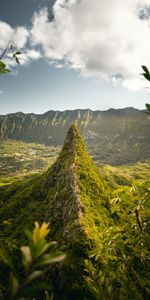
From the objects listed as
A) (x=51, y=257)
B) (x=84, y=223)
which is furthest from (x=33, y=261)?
(x=84, y=223)

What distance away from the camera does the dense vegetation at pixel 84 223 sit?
475cm

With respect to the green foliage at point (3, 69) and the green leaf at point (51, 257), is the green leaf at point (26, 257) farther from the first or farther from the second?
the green foliage at point (3, 69)

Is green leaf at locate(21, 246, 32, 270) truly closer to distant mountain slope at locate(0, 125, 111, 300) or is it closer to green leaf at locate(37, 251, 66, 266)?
green leaf at locate(37, 251, 66, 266)

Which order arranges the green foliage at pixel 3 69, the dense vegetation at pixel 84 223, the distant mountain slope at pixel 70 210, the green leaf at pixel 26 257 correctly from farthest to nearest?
the distant mountain slope at pixel 70 210, the dense vegetation at pixel 84 223, the green foliage at pixel 3 69, the green leaf at pixel 26 257

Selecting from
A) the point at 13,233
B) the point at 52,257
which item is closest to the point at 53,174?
the point at 13,233

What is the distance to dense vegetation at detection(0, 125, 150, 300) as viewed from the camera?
475 centimetres

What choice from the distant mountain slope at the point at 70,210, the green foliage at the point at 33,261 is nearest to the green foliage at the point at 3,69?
the green foliage at the point at 33,261

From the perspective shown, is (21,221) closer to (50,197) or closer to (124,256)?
(50,197)

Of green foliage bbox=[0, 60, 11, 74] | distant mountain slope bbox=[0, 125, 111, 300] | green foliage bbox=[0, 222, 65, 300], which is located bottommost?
distant mountain slope bbox=[0, 125, 111, 300]

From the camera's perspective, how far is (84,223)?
1221 cm

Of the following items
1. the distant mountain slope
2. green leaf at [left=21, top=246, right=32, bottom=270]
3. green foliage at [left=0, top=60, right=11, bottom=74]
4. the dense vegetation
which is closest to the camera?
green leaf at [left=21, top=246, right=32, bottom=270]

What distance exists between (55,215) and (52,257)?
1361 cm

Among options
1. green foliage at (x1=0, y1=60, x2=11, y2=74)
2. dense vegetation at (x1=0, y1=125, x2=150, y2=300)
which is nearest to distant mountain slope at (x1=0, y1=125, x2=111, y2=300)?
dense vegetation at (x1=0, y1=125, x2=150, y2=300)

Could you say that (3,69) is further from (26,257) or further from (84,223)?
(84,223)
